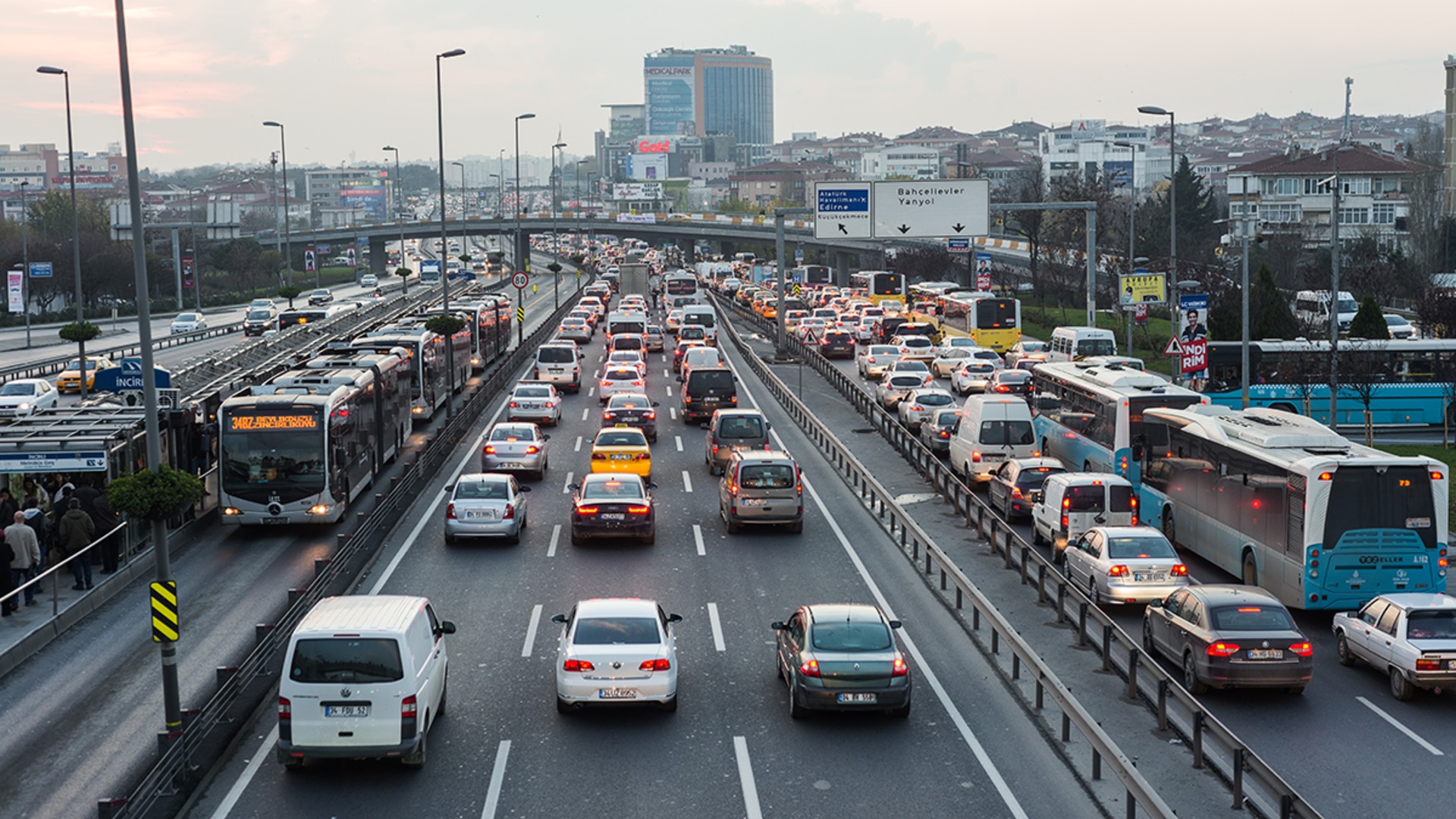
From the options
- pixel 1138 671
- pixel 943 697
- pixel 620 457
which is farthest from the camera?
pixel 620 457

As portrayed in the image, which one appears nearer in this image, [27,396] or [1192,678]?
[1192,678]

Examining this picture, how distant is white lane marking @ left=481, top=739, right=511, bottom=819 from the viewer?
1523 centimetres

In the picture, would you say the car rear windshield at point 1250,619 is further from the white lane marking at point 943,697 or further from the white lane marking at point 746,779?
the white lane marking at point 746,779

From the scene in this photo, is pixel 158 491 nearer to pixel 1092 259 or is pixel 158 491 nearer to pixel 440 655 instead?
pixel 440 655

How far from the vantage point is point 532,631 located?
22.8m

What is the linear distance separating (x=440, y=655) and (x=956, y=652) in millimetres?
7819

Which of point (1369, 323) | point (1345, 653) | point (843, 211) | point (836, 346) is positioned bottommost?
point (1345, 653)

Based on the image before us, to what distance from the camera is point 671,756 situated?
16938mm

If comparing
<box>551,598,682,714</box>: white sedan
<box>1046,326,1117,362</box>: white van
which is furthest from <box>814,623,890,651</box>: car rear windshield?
<box>1046,326,1117,362</box>: white van

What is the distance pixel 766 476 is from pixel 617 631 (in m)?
12.4

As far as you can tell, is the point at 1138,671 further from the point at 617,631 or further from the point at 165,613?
the point at 165,613

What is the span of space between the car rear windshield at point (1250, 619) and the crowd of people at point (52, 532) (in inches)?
652

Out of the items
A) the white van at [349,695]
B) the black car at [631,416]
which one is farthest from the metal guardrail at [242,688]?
the black car at [631,416]

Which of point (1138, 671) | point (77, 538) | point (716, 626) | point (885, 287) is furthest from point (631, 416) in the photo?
point (885, 287)
